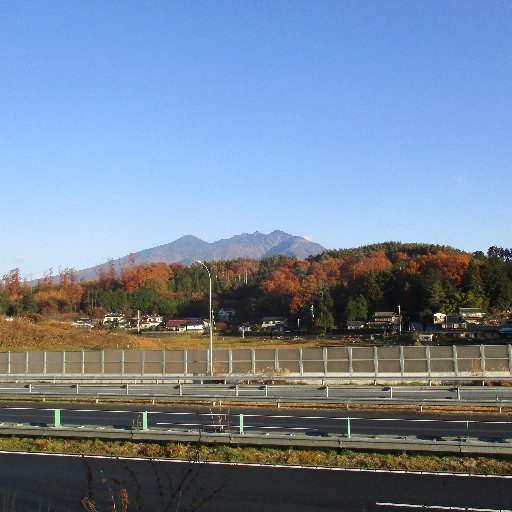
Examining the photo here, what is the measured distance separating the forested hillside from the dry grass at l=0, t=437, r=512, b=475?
81.3 meters

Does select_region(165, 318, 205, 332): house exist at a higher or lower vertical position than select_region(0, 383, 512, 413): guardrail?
higher

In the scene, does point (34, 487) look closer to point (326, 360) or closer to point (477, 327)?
point (326, 360)

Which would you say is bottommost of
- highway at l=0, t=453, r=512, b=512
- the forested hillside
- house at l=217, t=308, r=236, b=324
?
highway at l=0, t=453, r=512, b=512

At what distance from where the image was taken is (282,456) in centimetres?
1534

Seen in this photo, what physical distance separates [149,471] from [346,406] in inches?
503

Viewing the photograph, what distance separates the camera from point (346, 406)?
83.5 ft

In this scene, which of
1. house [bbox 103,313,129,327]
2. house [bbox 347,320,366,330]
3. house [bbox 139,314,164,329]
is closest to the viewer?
house [bbox 347,320,366,330]

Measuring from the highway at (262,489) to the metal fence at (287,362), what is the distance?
53.7 feet

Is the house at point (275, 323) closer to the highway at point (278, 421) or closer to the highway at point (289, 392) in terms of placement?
the highway at point (289, 392)

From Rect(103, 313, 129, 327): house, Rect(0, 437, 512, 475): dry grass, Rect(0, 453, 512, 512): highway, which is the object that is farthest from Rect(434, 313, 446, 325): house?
Rect(0, 453, 512, 512): highway

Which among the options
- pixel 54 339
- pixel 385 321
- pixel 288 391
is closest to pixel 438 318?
pixel 385 321

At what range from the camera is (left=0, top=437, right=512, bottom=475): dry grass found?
14.1 meters

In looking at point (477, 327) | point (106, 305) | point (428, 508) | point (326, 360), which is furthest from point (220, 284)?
point (428, 508)

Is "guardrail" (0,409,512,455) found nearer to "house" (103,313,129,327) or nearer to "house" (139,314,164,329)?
"house" (139,314,164,329)
